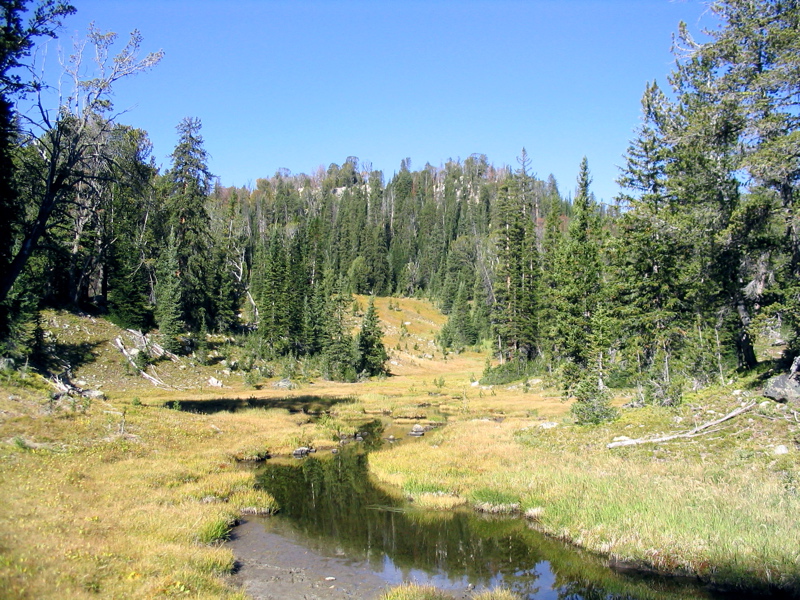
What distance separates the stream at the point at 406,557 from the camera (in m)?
10.9

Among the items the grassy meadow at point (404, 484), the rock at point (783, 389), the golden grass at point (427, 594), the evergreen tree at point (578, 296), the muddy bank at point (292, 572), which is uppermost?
the evergreen tree at point (578, 296)

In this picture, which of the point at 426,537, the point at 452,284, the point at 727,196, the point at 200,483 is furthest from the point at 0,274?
the point at 452,284

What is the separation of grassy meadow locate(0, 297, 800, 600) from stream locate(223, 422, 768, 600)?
1.97 feet

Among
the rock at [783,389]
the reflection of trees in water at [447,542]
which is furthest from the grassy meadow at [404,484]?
the reflection of trees in water at [447,542]

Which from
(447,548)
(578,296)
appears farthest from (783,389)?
(578,296)

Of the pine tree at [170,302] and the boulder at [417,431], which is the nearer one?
the boulder at [417,431]

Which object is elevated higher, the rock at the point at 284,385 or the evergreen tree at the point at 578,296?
the evergreen tree at the point at 578,296

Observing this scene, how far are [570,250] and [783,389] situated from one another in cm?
1805

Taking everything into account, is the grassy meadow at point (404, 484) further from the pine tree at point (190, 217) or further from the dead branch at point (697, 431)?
the pine tree at point (190, 217)

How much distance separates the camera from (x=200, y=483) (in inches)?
692

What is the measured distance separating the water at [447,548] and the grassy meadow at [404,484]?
63 cm

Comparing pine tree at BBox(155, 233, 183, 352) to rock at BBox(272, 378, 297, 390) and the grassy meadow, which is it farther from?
the grassy meadow

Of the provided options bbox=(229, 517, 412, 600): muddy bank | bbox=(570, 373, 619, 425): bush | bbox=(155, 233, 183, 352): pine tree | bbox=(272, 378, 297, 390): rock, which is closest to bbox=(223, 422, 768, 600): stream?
bbox=(229, 517, 412, 600): muddy bank

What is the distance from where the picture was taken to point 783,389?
61.9 ft
